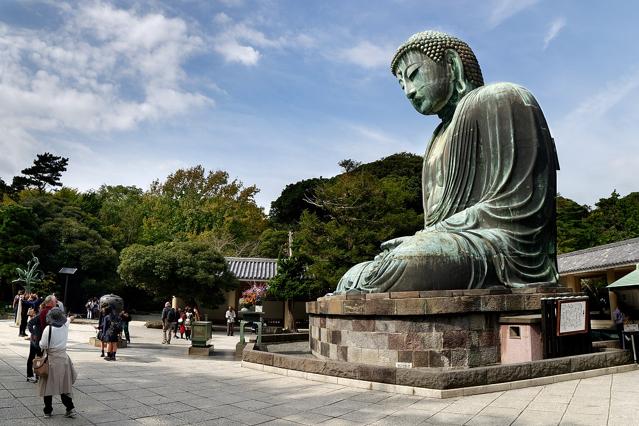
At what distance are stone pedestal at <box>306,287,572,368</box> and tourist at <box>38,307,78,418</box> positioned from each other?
12.5 ft

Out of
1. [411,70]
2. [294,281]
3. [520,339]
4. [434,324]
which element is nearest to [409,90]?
[411,70]

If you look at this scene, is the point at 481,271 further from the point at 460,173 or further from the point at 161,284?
the point at 161,284

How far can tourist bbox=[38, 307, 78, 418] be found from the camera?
5.24 metres

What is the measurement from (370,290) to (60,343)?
164 inches

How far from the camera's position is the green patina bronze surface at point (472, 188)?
7.45 metres

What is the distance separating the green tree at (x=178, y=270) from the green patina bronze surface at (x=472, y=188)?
15.7 metres

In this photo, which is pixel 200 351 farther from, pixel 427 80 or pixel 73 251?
pixel 73 251

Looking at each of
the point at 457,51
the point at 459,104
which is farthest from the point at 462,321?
the point at 457,51

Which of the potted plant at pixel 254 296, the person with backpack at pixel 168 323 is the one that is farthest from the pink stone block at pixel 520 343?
the potted plant at pixel 254 296

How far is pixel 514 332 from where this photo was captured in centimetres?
697

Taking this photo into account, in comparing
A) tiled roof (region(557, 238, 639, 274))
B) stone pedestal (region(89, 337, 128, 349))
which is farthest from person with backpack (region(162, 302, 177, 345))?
tiled roof (region(557, 238, 639, 274))

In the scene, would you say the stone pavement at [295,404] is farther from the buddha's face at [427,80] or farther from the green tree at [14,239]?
the green tree at [14,239]

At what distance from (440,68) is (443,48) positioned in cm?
38

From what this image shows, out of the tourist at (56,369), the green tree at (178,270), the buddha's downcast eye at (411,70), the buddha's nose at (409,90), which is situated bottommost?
Result: the tourist at (56,369)
